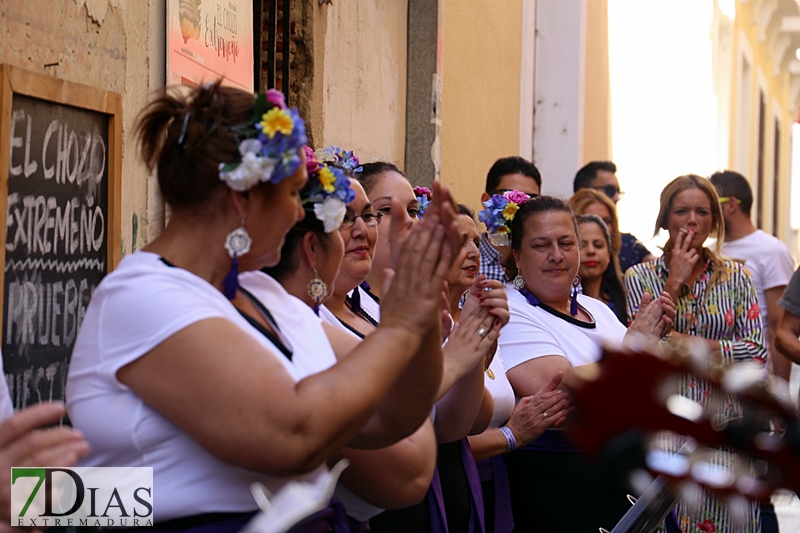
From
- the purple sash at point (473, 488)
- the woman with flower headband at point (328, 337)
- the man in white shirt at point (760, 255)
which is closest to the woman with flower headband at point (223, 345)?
the woman with flower headband at point (328, 337)

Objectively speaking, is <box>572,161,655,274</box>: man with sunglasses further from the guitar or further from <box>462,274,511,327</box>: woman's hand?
the guitar

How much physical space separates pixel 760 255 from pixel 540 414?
3852mm

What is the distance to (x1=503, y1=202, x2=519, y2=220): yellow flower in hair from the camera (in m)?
4.66

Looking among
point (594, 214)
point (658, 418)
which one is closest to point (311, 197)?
point (658, 418)

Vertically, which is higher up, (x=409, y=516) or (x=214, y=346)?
(x=214, y=346)

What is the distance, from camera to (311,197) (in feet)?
9.22

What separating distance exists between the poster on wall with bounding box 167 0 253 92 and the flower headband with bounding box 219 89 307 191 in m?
1.91

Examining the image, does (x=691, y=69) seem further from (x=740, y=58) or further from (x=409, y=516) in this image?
(x=409, y=516)

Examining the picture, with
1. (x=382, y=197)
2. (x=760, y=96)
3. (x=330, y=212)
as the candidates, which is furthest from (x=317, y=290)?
(x=760, y=96)

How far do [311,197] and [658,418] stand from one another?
1719 millimetres

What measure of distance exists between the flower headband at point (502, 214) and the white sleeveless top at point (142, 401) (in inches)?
107

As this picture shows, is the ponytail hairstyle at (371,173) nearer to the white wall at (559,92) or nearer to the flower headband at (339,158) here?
the flower headband at (339,158)

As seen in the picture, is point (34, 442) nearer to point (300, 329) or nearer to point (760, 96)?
point (300, 329)

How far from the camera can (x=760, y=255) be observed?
23.4 ft
